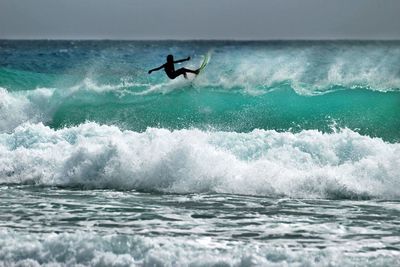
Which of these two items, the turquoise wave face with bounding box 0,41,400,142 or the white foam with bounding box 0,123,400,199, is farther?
the turquoise wave face with bounding box 0,41,400,142

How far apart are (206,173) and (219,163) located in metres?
0.47

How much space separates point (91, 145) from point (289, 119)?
716 centimetres

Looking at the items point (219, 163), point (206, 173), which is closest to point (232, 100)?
point (219, 163)

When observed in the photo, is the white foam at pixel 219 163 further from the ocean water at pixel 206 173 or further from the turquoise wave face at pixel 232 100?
the turquoise wave face at pixel 232 100

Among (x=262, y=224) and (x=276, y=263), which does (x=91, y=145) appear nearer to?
(x=262, y=224)

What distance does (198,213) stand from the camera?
10055 mm

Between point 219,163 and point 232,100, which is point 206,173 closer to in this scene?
point 219,163

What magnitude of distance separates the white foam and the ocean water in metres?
0.03

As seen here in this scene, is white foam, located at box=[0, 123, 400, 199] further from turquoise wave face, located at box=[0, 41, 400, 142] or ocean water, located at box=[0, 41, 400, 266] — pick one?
turquoise wave face, located at box=[0, 41, 400, 142]

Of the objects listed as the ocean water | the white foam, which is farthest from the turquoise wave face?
the white foam

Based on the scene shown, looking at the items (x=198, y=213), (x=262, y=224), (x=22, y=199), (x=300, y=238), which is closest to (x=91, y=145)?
(x=22, y=199)

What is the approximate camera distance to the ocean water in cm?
801

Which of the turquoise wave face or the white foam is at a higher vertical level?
the turquoise wave face

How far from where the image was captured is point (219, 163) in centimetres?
A: 1268
